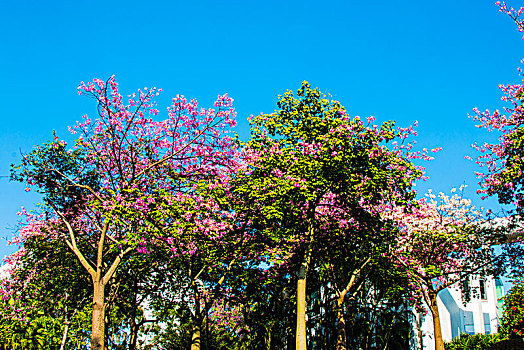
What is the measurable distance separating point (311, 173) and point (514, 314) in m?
16.8

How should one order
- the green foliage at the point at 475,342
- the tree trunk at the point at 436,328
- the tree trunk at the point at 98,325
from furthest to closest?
the green foliage at the point at 475,342 < the tree trunk at the point at 436,328 < the tree trunk at the point at 98,325

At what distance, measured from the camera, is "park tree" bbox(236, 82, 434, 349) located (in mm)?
19359

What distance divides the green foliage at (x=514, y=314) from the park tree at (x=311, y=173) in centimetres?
1076

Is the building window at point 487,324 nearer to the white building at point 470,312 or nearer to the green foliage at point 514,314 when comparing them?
the white building at point 470,312

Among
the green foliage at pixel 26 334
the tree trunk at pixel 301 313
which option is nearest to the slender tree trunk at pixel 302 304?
the tree trunk at pixel 301 313

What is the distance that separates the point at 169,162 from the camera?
2086 centimetres

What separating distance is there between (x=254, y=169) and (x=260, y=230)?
293 centimetres

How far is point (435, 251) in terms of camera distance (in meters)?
28.9

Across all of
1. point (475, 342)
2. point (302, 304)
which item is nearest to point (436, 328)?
point (475, 342)

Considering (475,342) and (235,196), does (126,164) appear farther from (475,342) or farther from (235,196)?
(475,342)

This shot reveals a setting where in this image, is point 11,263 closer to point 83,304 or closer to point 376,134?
point 83,304

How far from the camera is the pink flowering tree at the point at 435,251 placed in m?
26.4

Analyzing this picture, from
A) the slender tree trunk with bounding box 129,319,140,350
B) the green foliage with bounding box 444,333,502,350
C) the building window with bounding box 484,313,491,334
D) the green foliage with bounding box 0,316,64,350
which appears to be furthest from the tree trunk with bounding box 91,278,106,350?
the building window with bounding box 484,313,491,334

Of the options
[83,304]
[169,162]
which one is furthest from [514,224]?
[83,304]
